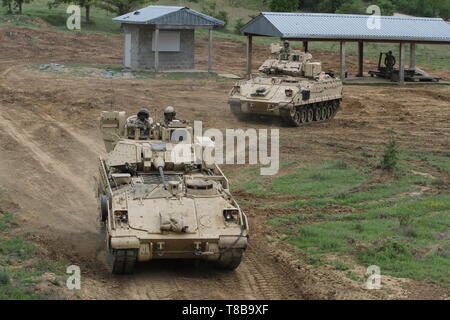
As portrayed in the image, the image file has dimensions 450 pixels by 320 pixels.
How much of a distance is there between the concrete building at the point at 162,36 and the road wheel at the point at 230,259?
24.7 metres

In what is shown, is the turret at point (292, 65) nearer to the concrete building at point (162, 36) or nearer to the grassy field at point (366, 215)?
the grassy field at point (366, 215)

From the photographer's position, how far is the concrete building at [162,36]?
3738cm

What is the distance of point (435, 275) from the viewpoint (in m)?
12.9

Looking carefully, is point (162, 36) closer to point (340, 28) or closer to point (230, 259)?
point (340, 28)

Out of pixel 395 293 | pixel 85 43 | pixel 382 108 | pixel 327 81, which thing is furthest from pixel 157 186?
pixel 85 43

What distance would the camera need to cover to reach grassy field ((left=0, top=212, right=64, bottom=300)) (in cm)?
1123

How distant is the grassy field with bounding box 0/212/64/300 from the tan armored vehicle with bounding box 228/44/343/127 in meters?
13.3

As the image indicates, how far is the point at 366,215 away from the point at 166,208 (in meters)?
5.06

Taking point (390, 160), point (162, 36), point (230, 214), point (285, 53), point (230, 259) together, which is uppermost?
point (162, 36)

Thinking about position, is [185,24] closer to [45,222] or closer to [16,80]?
[16,80]

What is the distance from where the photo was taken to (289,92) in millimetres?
27719

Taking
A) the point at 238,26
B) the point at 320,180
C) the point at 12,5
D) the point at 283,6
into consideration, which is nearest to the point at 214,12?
the point at 238,26

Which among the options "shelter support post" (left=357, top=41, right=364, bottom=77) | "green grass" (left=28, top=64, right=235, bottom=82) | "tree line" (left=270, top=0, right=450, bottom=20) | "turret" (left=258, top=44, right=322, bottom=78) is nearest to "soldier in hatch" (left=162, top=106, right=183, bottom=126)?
"turret" (left=258, top=44, right=322, bottom=78)

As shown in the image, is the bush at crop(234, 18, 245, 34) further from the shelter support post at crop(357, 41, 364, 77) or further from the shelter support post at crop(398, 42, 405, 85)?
the shelter support post at crop(398, 42, 405, 85)
